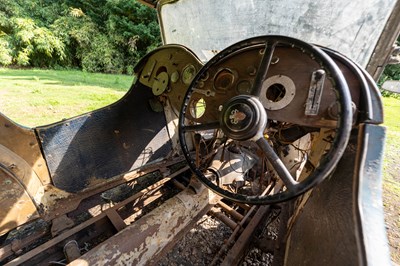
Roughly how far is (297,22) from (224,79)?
910 mm

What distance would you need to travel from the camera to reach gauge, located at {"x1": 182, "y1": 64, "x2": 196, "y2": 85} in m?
1.64

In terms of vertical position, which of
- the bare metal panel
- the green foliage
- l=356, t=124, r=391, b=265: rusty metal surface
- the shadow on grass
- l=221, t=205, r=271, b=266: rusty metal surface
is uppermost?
the green foliage

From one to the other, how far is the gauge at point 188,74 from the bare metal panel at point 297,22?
0.52 metres

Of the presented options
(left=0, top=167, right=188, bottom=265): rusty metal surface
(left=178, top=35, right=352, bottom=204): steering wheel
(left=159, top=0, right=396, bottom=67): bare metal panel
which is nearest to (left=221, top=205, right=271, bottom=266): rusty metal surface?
(left=178, top=35, right=352, bottom=204): steering wheel

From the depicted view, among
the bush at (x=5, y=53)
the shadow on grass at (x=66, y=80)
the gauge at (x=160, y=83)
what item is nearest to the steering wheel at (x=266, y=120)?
the gauge at (x=160, y=83)

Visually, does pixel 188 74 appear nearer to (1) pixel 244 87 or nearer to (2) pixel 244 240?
(1) pixel 244 87

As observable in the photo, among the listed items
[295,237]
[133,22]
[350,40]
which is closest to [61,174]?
[295,237]

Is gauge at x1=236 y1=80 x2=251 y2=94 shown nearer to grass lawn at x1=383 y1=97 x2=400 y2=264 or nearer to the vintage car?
the vintage car

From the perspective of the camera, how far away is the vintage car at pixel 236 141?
91cm

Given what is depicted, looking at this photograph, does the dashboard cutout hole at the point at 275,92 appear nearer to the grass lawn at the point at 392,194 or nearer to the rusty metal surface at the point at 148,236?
the grass lawn at the point at 392,194

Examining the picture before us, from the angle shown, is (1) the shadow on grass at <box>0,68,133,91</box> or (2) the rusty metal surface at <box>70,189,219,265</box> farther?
(1) the shadow on grass at <box>0,68,133,91</box>

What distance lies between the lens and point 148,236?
1289 mm

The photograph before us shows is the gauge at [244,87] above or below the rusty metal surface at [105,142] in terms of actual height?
above

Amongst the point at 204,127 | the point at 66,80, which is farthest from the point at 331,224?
the point at 66,80
